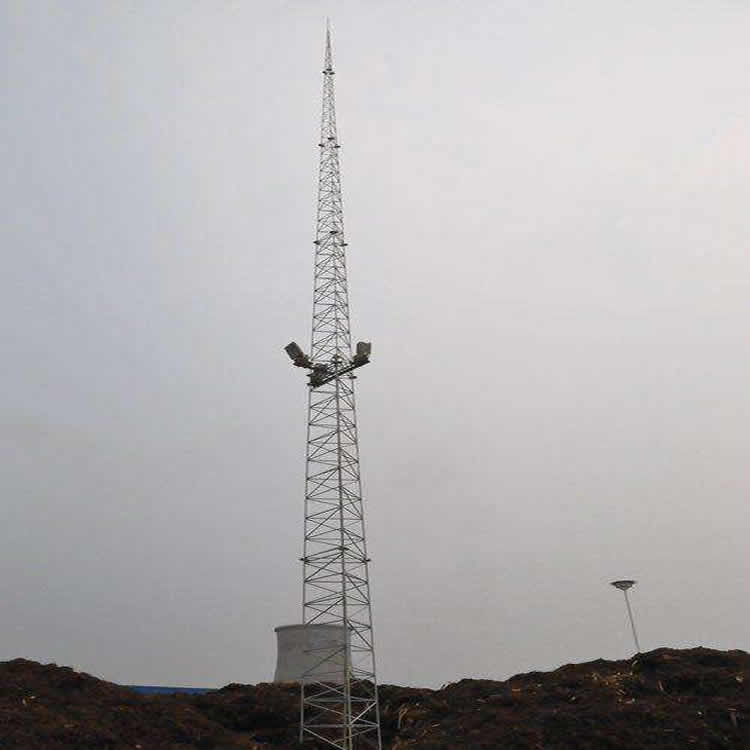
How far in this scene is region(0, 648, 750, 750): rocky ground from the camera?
29.8 m

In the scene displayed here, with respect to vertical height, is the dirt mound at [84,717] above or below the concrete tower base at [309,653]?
below

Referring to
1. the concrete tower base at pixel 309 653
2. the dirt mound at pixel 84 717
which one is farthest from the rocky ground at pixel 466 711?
the concrete tower base at pixel 309 653

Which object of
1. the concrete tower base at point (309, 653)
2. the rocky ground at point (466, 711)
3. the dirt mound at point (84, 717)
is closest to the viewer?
the dirt mound at point (84, 717)

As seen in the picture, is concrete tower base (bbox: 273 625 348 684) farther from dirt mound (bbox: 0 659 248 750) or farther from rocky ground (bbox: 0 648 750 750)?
dirt mound (bbox: 0 659 248 750)

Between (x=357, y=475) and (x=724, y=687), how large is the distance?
62.5 feet

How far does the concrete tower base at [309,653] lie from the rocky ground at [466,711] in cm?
205

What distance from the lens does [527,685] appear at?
3725cm

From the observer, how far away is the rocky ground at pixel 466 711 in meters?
29.8

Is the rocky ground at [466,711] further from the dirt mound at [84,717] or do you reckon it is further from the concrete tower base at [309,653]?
the concrete tower base at [309,653]

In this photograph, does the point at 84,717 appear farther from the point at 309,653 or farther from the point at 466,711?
the point at 466,711

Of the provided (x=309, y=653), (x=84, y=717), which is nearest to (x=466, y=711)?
(x=309, y=653)

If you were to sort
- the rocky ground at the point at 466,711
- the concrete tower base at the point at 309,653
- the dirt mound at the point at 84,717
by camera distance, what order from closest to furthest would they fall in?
the dirt mound at the point at 84,717
the rocky ground at the point at 466,711
the concrete tower base at the point at 309,653

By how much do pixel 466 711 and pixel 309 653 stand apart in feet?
26.6

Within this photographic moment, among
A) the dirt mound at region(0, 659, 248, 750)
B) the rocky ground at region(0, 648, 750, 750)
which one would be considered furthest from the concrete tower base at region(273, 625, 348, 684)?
A: the dirt mound at region(0, 659, 248, 750)
